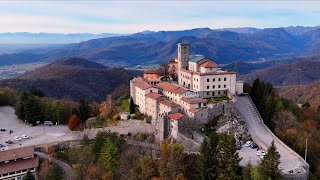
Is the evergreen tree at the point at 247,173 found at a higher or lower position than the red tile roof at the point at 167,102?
lower

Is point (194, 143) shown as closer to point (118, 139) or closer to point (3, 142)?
point (118, 139)

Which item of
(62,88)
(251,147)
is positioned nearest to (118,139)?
(251,147)

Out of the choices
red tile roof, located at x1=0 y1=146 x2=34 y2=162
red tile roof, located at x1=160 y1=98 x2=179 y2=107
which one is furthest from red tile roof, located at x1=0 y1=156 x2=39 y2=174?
red tile roof, located at x1=160 y1=98 x2=179 y2=107

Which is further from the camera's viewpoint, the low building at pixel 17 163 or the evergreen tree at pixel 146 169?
the low building at pixel 17 163

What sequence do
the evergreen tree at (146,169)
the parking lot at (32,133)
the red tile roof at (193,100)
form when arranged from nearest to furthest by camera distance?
the evergreen tree at (146,169)
the red tile roof at (193,100)
the parking lot at (32,133)

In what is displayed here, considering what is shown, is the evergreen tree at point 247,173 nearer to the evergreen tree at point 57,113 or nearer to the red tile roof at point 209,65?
the red tile roof at point 209,65

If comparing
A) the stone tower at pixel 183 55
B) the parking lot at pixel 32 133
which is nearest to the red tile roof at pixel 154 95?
the stone tower at pixel 183 55

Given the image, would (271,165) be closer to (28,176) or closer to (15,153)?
(28,176)

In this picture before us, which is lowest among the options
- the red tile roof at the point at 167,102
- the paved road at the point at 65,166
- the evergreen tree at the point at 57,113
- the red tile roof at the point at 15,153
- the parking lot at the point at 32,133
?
the paved road at the point at 65,166

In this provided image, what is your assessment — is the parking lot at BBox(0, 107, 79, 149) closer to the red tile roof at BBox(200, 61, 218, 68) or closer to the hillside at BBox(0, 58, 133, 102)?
the red tile roof at BBox(200, 61, 218, 68)
